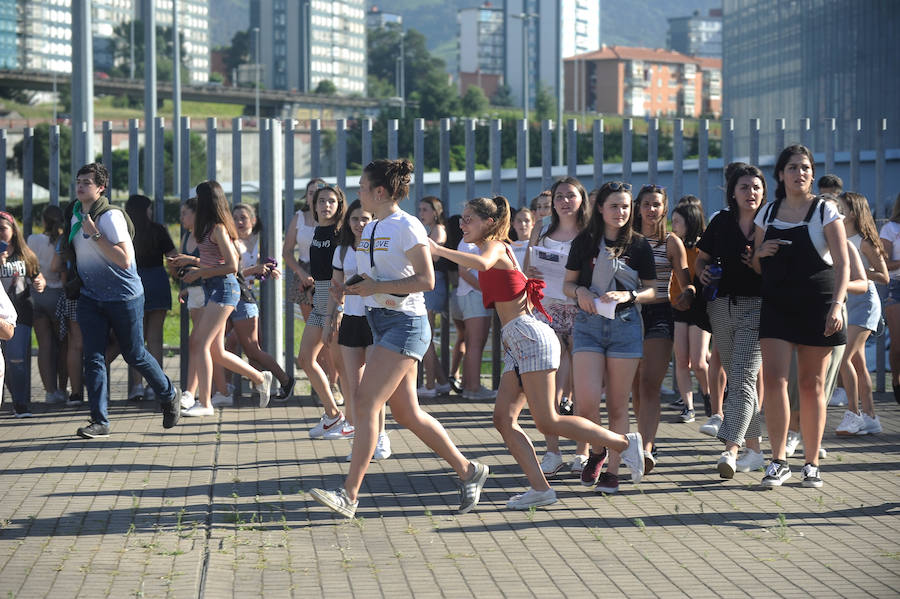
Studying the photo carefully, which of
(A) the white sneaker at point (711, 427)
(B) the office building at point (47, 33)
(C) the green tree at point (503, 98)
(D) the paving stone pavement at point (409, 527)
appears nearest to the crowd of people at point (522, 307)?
(A) the white sneaker at point (711, 427)

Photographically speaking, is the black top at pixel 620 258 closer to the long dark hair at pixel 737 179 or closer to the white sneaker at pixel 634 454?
the white sneaker at pixel 634 454

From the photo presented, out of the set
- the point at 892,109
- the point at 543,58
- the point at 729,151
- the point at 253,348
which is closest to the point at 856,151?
the point at 729,151

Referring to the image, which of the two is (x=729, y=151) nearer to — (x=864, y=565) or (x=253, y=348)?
(x=253, y=348)

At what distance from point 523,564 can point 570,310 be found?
334 centimetres

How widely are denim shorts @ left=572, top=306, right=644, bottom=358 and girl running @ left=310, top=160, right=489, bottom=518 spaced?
1.06 meters

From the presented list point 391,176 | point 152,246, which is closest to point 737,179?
point 391,176

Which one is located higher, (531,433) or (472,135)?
(472,135)

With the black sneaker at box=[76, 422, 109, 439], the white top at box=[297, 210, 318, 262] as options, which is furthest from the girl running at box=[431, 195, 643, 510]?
the white top at box=[297, 210, 318, 262]

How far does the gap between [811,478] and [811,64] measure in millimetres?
62517

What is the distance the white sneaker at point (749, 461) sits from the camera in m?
8.09

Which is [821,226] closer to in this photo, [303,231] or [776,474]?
[776,474]

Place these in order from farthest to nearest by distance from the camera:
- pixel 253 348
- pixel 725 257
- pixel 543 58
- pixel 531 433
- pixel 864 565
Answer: pixel 543 58 < pixel 253 348 < pixel 531 433 < pixel 725 257 < pixel 864 565

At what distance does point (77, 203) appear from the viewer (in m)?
9.30

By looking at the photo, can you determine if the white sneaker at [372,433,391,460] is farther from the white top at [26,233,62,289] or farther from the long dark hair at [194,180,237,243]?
the white top at [26,233,62,289]
